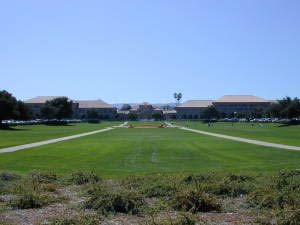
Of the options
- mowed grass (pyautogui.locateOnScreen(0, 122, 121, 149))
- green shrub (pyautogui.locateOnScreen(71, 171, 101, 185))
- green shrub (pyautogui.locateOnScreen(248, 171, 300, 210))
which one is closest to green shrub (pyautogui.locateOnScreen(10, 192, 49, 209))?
green shrub (pyautogui.locateOnScreen(71, 171, 101, 185))

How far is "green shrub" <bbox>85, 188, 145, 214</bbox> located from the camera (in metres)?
12.0

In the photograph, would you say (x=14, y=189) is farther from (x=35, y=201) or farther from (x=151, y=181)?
(x=151, y=181)

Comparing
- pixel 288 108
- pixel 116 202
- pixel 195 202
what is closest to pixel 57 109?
pixel 288 108

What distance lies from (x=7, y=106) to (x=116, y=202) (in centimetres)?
8362

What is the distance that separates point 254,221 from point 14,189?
7313 mm

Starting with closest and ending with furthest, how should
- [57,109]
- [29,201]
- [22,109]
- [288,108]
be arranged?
[29,201] < [22,109] < [288,108] < [57,109]

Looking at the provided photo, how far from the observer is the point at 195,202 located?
12.2 m

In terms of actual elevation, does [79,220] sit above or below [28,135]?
above

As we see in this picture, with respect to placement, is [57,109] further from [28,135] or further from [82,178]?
[82,178]

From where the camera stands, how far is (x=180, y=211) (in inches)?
463

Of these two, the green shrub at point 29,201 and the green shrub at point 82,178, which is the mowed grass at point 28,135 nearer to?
the green shrub at point 82,178

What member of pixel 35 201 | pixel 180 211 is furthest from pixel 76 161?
pixel 180 211

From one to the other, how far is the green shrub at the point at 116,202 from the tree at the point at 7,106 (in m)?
82.0

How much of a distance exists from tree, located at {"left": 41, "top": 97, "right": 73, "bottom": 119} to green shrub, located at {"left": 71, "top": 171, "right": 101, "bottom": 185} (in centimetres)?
13637
